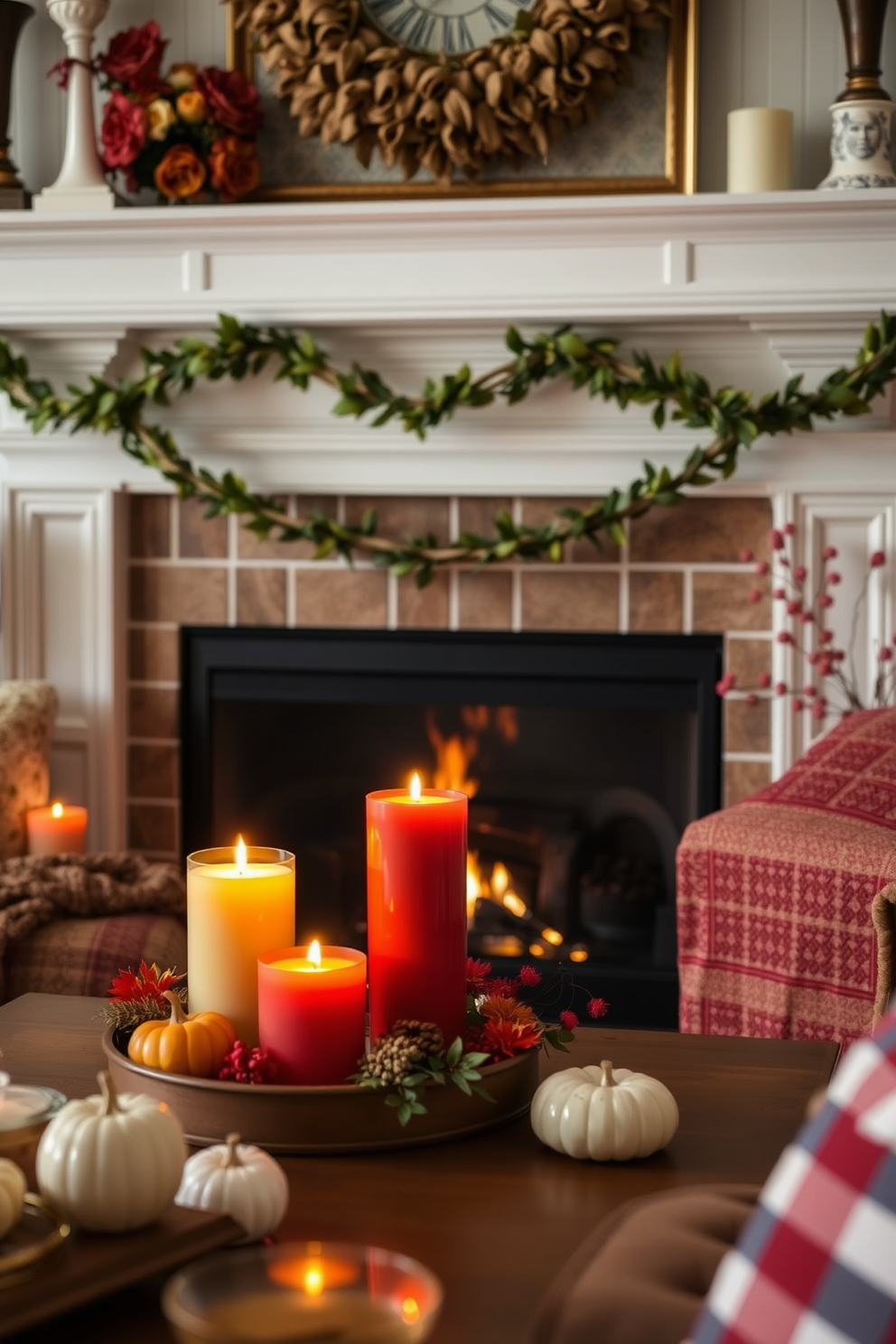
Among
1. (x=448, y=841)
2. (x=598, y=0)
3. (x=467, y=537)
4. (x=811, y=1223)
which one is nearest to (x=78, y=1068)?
(x=448, y=841)

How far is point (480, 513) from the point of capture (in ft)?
8.87

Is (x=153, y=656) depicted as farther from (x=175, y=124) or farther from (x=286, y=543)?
(x=175, y=124)

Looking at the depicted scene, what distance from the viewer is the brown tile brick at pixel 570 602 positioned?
2678mm

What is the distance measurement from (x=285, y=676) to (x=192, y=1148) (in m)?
1.86

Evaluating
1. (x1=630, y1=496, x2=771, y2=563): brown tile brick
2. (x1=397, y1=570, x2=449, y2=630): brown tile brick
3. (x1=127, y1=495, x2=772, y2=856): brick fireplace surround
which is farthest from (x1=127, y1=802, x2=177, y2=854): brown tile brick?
(x1=630, y1=496, x2=771, y2=563): brown tile brick

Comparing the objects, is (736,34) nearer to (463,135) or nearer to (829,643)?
(463,135)

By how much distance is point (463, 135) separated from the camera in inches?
102

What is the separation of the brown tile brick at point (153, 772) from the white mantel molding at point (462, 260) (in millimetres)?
784

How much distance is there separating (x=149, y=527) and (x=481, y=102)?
957mm

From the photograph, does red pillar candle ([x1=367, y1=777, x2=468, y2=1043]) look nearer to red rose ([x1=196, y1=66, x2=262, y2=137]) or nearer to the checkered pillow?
the checkered pillow

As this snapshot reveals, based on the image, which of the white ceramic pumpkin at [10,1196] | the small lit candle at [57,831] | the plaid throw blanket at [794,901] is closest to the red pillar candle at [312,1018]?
the white ceramic pumpkin at [10,1196]

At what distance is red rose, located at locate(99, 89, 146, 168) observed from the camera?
2.63m

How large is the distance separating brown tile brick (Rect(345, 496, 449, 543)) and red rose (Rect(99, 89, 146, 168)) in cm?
71

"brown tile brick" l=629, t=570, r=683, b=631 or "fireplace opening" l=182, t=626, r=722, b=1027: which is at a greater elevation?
"brown tile brick" l=629, t=570, r=683, b=631
